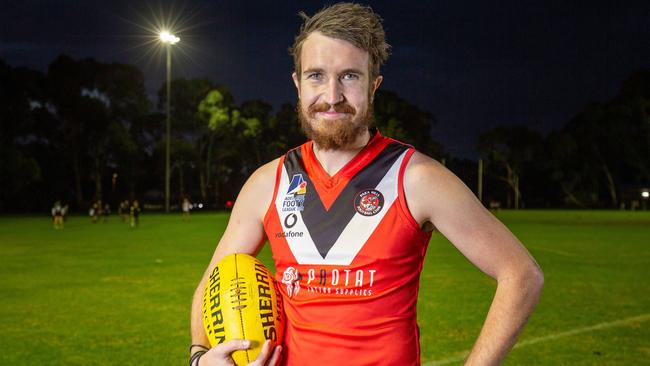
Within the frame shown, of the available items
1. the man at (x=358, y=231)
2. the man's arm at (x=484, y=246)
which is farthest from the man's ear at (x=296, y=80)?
the man's arm at (x=484, y=246)

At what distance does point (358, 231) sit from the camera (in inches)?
96.4

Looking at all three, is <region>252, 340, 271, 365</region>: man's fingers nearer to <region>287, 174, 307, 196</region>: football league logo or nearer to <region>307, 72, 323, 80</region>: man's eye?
<region>287, 174, 307, 196</region>: football league logo

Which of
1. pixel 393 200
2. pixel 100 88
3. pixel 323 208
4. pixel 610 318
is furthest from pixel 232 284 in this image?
pixel 100 88

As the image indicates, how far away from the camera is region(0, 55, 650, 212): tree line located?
184 ft

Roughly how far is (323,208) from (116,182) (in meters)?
65.7

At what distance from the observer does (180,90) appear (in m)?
66.4

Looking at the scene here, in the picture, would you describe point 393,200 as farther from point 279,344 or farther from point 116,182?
point 116,182

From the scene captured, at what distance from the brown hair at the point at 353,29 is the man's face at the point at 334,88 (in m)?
0.03

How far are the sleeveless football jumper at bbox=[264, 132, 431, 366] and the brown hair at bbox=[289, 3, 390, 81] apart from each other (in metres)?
0.39

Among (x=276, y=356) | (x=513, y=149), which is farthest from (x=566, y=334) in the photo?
(x=513, y=149)

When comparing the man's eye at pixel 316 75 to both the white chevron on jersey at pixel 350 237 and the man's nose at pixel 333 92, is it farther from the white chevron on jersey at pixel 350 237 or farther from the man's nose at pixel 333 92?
the white chevron on jersey at pixel 350 237

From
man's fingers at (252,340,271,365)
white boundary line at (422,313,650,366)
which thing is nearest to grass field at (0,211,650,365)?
white boundary line at (422,313,650,366)

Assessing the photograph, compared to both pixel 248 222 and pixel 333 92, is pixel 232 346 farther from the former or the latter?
pixel 333 92

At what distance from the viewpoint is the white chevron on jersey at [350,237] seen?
242 centimetres
